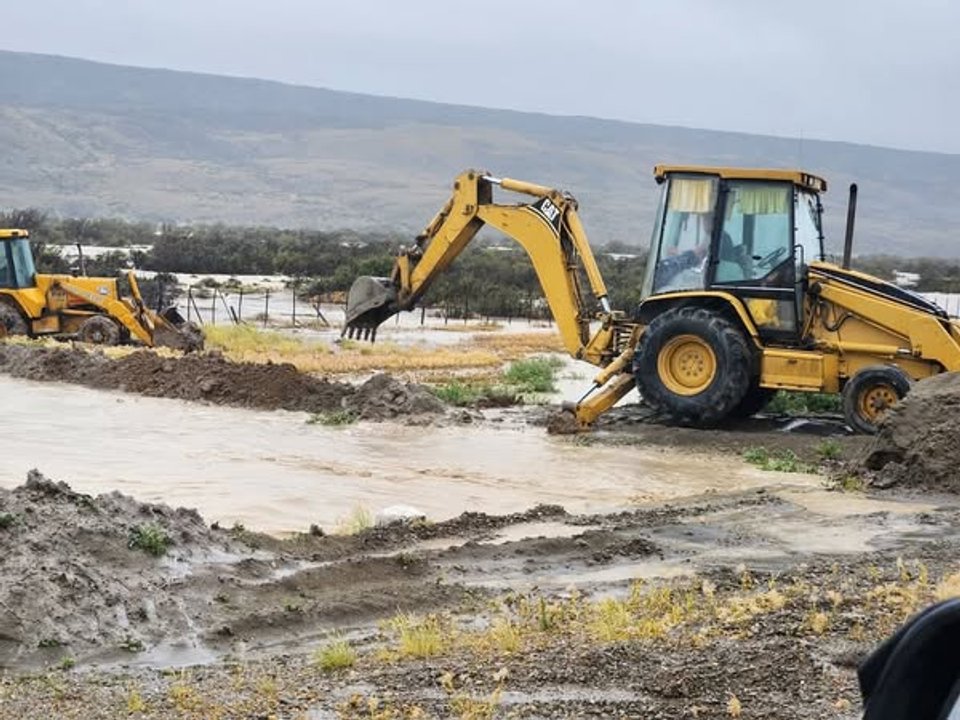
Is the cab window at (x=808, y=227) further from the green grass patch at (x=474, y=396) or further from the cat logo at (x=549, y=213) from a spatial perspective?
the green grass patch at (x=474, y=396)

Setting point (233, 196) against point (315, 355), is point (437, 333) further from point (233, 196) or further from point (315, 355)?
point (233, 196)

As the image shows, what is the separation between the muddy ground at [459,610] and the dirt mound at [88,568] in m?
0.02

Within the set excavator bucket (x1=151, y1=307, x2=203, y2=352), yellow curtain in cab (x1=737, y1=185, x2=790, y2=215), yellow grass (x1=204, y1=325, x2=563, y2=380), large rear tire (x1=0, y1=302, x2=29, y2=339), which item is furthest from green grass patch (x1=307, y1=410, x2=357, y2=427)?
large rear tire (x1=0, y1=302, x2=29, y2=339)

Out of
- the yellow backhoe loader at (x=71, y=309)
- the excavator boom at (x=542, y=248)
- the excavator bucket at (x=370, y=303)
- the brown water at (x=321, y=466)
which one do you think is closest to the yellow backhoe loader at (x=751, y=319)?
the excavator boom at (x=542, y=248)

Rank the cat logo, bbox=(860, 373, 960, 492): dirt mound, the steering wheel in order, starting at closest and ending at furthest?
bbox=(860, 373, 960, 492): dirt mound
the steering wheel
the cat logo

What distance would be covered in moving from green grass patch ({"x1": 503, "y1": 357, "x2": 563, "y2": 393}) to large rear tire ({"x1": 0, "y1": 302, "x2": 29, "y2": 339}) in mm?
9555

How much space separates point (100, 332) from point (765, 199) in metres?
15.3

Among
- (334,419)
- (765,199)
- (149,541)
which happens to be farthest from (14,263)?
(149,541)

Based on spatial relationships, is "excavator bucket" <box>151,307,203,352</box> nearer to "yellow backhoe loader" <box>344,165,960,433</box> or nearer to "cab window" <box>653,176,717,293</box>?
"yellow backhoe loader" <box>344,165,960,433</box>

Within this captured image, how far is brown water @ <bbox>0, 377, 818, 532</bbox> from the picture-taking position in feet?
46.7

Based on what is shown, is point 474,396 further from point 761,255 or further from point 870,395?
point 870,395

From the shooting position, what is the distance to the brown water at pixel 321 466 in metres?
14.2

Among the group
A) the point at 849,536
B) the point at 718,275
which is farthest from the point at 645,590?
the point at 718,275

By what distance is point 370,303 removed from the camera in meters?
22.0
